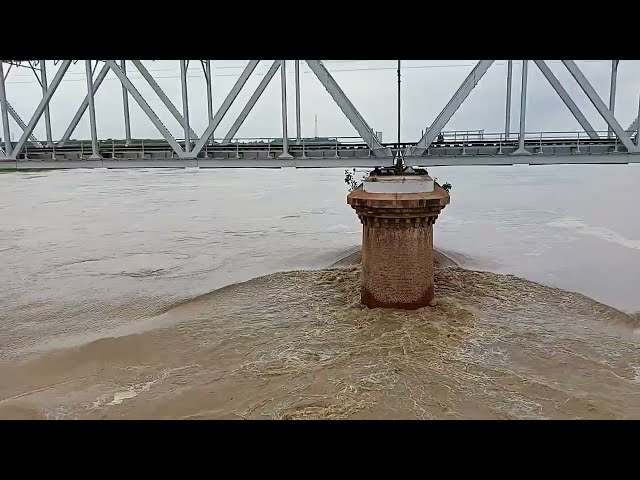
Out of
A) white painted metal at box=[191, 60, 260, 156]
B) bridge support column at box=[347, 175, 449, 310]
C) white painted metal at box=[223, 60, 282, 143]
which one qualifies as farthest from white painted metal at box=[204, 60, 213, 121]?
bridge support column at box=[347, 175, 449, 310]

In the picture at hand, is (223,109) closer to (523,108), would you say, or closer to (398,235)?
(398,235)

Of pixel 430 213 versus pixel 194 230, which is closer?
pixel 430 213

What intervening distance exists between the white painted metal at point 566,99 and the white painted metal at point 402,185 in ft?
24.1

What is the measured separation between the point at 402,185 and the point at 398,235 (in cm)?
96

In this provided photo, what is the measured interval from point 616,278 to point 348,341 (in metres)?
10.3

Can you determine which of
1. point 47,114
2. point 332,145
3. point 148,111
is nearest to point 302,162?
point 332,145

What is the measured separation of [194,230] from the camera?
90.2ft

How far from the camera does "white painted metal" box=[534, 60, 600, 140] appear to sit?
15.9 meters

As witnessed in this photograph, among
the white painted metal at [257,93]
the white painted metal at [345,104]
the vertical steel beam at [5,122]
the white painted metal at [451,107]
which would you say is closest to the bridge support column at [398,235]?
the white painted metal at [345,104]

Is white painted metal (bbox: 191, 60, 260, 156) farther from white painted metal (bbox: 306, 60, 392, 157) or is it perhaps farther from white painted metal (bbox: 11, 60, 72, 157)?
white painted metal (bbox: 11, 60, 72, 157)

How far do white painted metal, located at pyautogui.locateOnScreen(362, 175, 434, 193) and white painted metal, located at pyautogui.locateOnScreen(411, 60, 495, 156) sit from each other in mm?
4127

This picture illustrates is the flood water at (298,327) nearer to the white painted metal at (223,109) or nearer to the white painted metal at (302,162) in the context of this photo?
the white painted metal at (302,162)
